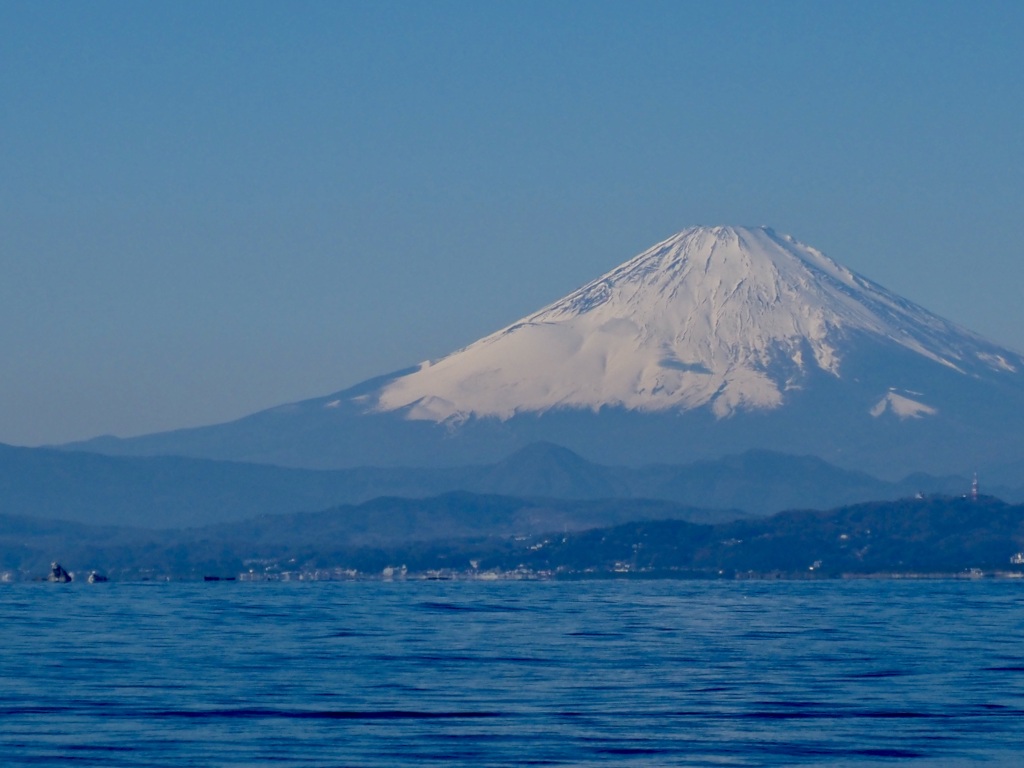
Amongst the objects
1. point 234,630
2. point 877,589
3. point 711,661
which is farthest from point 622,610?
point 877,589

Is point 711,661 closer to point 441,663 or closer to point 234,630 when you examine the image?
point 441,663

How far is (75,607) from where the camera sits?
390 feet

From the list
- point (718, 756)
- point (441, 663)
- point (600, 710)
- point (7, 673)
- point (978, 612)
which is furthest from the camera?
point (978, 612)

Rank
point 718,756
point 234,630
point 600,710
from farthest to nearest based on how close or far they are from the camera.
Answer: point 234,630 → point 600,710 → point 718,756

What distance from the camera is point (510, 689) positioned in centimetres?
6094

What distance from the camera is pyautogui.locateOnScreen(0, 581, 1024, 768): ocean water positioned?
48188mm

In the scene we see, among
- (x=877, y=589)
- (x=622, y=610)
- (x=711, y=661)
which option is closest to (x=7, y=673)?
(x=711, y=661)

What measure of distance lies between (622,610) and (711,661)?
42.3 meters

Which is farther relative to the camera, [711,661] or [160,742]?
[711,661]

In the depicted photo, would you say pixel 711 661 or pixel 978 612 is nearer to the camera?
pixel 711 661

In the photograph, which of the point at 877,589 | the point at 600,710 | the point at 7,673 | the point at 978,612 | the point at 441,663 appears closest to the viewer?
the point at 600,710

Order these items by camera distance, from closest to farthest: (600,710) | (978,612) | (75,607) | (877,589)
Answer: (600,710) < (978,612) < (75,607) < (877,589)

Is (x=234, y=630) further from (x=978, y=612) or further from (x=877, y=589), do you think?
(x=877, y=589)

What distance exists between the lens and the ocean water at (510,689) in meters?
48.2
